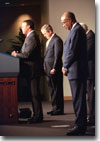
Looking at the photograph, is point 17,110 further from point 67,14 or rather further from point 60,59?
point 67,14

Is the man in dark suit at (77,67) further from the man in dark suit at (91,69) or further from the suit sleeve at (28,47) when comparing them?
the suit sleeve at (28,47)

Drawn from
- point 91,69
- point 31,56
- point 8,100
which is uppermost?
point 31,56

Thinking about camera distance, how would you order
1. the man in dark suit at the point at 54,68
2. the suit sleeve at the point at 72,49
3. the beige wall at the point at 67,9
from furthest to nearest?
the man in dark suit at the point at 54,68, the beige wall at the point at 67,9, the suit sleeve at the point at 72,49

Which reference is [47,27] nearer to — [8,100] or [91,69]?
[91,69]

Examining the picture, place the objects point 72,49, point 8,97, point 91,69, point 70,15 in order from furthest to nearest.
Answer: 1. point 8,97
2. point 91,69
3. point 70,15
4. point 72,49

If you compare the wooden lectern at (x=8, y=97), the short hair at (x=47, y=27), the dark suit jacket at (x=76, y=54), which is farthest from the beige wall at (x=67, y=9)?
the wooden lectern at (x=8, y=97)

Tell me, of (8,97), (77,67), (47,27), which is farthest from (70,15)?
(8,97)

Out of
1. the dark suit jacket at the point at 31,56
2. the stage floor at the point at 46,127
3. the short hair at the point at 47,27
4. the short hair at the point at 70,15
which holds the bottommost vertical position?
the stage floor at the point at 46,127

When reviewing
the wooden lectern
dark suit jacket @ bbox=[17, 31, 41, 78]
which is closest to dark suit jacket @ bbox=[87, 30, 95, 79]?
dark suit jacket @ bbox=[17, 31, 41, 78]

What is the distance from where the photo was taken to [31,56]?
423 cm

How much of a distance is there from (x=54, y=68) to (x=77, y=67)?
0.47 meters

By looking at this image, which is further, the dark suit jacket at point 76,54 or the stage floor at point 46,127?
the stage floor at point 46,127

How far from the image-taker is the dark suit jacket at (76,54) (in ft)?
12.4

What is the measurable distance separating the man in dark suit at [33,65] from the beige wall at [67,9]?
0.26 metres
